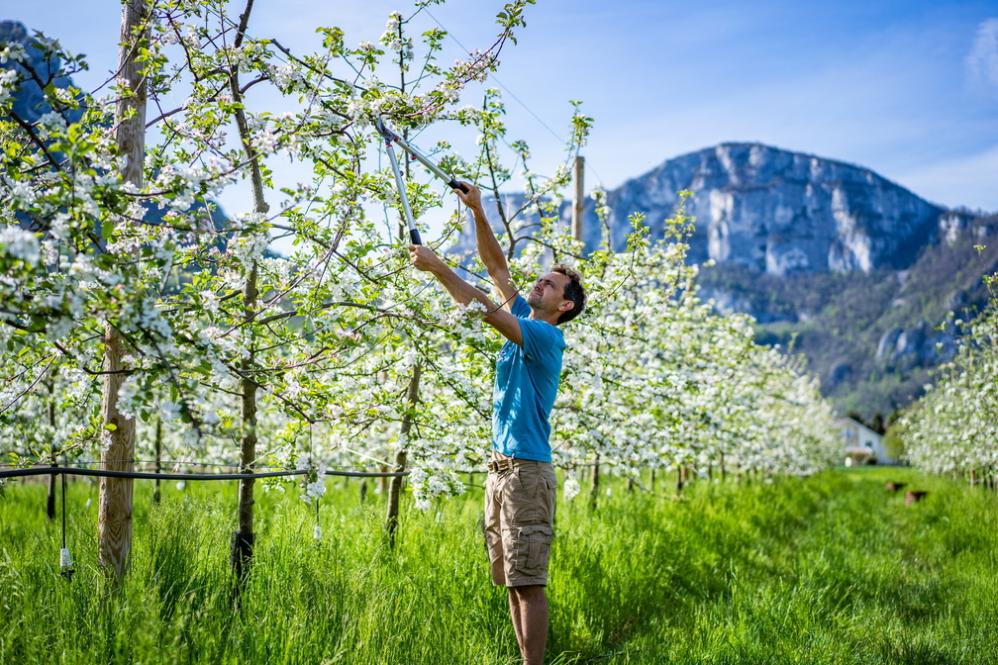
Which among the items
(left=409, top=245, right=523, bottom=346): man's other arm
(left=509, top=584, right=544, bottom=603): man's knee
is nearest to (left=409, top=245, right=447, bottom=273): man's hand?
(left=409, top=245, right=523, bottom=346): man's other arm

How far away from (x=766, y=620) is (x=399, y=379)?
3.22m

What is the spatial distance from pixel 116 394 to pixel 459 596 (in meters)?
2.37

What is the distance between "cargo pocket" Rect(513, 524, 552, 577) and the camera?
3617 mm

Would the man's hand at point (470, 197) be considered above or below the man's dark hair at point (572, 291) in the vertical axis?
above

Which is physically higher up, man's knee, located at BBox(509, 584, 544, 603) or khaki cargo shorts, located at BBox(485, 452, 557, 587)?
khaki cargo shorts, located at BBox(485, 452, 557, 587)

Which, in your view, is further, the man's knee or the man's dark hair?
the man's dark hair

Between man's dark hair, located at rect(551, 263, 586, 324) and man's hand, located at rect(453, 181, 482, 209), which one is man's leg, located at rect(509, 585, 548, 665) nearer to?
man's dark hair, located at rect(551, 263, 586, 324)

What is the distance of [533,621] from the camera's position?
3.62 metres

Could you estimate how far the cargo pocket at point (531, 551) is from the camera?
3.62 metres

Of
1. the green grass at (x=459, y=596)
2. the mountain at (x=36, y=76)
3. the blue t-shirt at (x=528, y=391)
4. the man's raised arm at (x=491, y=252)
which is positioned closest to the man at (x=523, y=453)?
the blue t-shirt at (x=528, y=391)

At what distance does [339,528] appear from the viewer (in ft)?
19.2

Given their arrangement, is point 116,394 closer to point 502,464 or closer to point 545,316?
point 502,464

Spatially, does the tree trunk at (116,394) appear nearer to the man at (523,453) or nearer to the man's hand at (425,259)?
the man's hand at (425,259)

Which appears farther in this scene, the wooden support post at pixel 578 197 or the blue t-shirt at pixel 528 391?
the wooden support post at pixel 578 197
